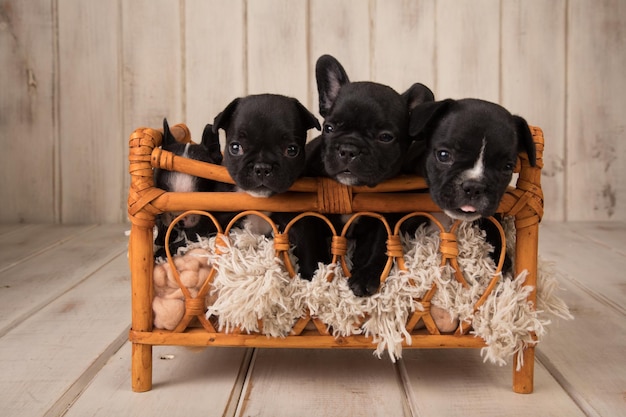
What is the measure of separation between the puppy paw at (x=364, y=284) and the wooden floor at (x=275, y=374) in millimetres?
206

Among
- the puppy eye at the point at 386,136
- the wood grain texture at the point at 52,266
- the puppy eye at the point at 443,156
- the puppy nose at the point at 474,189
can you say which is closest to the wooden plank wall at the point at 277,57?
the wood grain texture at the point at 52,266

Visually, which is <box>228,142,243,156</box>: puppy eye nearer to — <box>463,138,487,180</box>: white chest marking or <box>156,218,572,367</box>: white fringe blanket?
<box>156,218,572,367</box>: white fringe blanket

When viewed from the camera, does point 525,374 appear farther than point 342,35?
No

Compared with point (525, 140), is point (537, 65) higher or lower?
higher

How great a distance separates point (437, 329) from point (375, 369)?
8.2 inches

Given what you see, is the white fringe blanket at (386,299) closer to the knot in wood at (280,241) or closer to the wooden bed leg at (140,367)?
the knot in wood at (280,241)

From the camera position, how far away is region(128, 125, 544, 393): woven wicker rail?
133 cm

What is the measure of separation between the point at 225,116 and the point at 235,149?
0.09 m

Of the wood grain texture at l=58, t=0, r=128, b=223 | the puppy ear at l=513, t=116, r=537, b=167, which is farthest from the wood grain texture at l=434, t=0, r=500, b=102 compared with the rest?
the puppy ear at l=513, t=116, r=537, b=167

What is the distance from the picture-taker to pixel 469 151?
1.29m

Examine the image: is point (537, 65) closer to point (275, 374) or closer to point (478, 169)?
point (478, 169)

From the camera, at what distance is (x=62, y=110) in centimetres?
310

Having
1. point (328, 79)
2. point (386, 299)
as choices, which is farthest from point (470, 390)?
point (328, 79)

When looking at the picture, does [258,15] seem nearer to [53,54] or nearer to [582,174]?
[53,54]
